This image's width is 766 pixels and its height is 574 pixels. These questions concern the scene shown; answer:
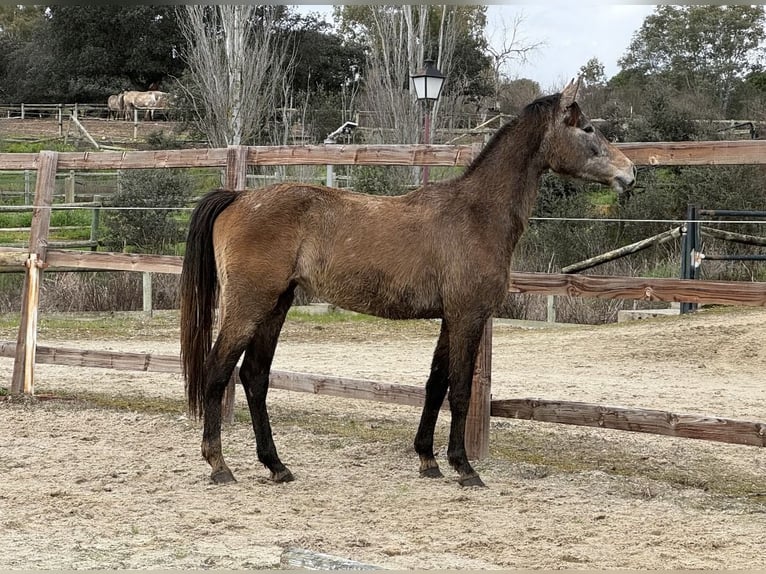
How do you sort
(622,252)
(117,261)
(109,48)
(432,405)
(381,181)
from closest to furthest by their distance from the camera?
(432,405), (117,261), (622,252), (381,181), (109,48)

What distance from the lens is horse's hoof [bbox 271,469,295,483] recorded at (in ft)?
16.5

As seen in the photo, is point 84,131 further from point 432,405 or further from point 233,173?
point 432,405

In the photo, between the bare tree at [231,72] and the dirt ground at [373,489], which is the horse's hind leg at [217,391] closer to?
the dirt ground at [373,489]

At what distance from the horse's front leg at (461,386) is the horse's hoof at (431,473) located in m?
0.13

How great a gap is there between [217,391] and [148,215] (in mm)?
11387

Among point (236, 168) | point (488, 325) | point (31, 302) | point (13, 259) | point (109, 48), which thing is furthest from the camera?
point (109, 48)

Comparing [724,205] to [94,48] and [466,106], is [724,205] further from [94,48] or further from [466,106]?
[94,48]

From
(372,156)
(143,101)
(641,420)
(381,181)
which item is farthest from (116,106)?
(641,420)

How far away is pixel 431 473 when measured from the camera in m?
5.21

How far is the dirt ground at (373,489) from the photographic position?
380 cm

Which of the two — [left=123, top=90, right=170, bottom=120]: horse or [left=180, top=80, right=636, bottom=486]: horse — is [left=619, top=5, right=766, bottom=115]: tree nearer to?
[left=123, top=90, right=170, bottom=120]: horse

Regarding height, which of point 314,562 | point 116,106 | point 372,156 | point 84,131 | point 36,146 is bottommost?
point 314,562

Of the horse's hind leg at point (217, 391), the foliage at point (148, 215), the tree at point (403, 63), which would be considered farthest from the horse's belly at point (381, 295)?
the tree at point (403, 63)

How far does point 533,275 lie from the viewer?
5.55 metres
